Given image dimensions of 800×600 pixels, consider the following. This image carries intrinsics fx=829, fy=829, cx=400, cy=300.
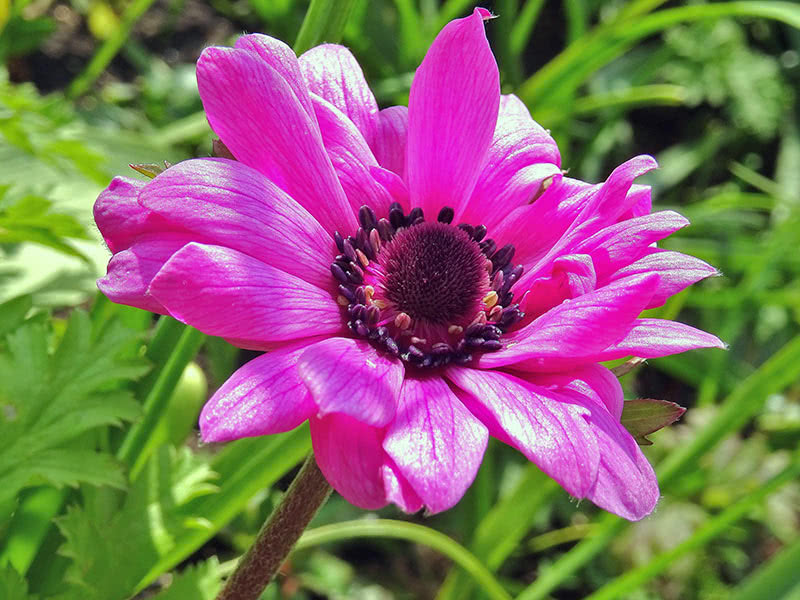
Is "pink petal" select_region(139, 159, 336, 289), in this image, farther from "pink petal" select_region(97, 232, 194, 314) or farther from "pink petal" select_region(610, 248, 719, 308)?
"pink petal" select_region(610, 248, 719, 308)

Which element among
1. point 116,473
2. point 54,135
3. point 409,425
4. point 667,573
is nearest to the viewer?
point 409,425

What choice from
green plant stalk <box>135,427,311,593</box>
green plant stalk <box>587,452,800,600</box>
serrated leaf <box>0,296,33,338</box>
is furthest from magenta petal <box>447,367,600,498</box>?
green plant stalk <box>587,452,800,600</box>

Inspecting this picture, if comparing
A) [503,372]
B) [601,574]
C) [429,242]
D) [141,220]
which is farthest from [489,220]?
[601,574]

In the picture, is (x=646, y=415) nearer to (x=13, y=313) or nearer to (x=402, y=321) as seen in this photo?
(x=402, y=321)

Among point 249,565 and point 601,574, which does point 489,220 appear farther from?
point 601,574

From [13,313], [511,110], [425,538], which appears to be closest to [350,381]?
[511,110]

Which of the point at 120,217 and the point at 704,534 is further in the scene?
the point at 704,534
